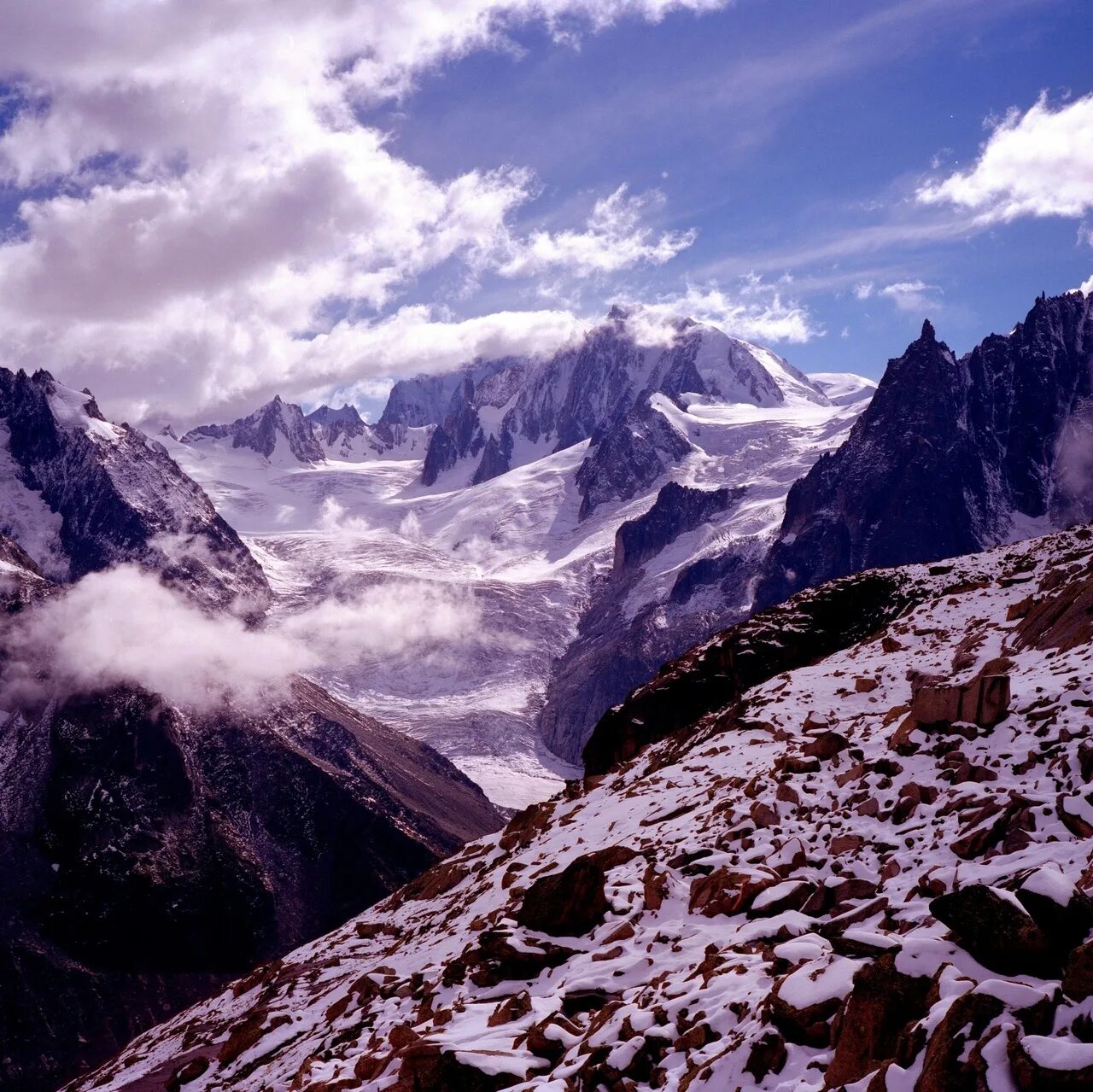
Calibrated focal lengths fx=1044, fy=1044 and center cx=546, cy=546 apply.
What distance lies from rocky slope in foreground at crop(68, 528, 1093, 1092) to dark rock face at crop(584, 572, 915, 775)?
66.6 ft

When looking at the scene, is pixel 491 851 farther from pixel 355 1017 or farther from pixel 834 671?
pixel 355 1017

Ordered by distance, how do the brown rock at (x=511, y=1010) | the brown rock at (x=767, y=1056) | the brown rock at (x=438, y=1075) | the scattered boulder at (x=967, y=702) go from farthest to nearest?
the scattered boulder at (x=967, y=702) < the brown rock at (x=511, y=1010) < the brown rock at (x=438, y=1075) < the brown rock at (x=767, y=1056)

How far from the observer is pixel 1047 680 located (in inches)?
1051

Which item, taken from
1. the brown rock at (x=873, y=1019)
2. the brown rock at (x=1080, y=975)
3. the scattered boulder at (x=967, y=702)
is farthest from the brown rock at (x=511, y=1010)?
the scattered boulder at (x=967, y=702)

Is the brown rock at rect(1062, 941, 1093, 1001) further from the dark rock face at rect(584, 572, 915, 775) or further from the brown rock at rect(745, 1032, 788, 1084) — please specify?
the dark rock face at rect(584, 572, 915, 775)

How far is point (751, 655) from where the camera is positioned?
65062 mm

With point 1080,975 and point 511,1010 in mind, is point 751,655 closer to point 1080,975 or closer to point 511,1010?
point 511,1010

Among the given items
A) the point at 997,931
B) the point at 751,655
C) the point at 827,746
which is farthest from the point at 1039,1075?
the point at 751,655

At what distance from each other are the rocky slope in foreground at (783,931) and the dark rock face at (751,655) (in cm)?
2030

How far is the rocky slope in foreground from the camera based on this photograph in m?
13.2

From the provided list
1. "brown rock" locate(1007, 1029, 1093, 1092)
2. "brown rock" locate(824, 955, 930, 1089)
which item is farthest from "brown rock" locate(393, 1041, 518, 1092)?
"brown rock" locate(1007, 1029, 1093, 1092)

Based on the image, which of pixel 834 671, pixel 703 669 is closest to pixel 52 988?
pixel 703 669

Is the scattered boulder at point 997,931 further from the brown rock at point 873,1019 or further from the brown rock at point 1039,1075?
the brown rock at point 1039,1075

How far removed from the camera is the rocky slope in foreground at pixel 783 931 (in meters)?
13.2
